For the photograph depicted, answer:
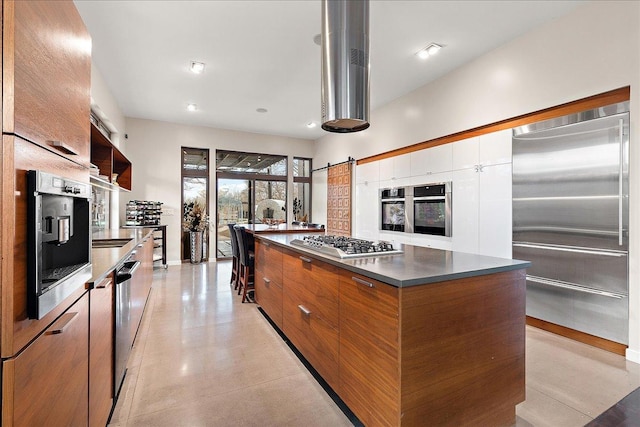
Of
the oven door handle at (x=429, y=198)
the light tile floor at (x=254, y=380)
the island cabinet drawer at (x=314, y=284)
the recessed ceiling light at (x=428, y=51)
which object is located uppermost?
the recessed ceiling light at (x=428, y=51)

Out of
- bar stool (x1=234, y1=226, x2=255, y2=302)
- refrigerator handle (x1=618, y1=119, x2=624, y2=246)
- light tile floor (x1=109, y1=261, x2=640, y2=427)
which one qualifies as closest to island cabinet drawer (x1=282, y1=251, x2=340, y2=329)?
light tile floor (x1=109, y1=261, x2=640, y2=427)

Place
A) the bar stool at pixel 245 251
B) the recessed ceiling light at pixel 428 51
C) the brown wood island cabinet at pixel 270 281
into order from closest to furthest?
the brown wood island cabinet at pixel 270 281 → the recessed ceiling light at pixel 428 51 → the bar stool at pixel 245 251

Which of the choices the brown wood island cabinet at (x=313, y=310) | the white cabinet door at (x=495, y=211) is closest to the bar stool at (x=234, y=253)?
the brown wood island cabinet at (x=313, y=310)

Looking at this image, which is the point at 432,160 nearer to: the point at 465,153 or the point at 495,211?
the point at 465,153

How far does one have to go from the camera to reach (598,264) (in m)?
2.79

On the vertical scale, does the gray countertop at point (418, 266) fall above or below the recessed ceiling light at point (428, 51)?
below

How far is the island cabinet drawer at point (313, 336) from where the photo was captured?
75.0 inches

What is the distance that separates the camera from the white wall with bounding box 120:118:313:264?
6.64 metres

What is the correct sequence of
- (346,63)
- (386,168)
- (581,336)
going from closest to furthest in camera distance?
(346,63) < (581,336) < (386,168)

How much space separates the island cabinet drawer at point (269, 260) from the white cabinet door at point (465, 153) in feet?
8.94

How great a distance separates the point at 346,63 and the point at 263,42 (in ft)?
5.67

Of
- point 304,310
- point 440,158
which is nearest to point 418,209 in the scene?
point 440,158

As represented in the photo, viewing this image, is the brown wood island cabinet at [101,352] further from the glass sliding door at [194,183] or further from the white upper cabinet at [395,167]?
the glass sliding door at [194,183]

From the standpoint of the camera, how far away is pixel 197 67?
13.9 ft
